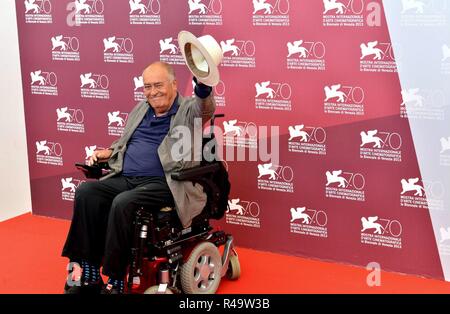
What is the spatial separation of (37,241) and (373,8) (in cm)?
257

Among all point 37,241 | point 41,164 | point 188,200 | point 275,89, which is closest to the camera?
point 188,200

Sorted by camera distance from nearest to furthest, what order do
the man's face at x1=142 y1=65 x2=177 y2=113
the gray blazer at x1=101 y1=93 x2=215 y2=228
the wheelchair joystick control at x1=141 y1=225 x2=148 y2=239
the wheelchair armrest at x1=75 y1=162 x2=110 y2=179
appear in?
the wheelchair joystick control at x1=141 y1=225 x2=148 y2=239, the gray blazer at x1=101 y1=93 x2=215 y2=228, the man's face at x1=142 y1=65 x2=177 y2=113, the wheelchair armrest at x1=75 y1=162 x2=110 y2=179

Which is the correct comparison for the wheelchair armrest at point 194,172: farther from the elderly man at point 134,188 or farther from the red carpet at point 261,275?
the red carpet at point 261,275

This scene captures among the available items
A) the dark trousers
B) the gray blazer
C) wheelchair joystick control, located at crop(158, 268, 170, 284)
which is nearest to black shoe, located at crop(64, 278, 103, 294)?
the dark trousers

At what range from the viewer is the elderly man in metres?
3.16

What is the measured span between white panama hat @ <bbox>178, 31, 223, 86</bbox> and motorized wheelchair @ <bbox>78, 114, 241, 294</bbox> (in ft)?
1.19

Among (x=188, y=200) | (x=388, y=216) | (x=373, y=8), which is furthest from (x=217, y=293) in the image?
(x=373, y=8)

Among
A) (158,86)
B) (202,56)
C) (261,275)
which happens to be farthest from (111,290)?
(202,56)

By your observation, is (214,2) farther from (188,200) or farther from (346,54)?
(188,200)

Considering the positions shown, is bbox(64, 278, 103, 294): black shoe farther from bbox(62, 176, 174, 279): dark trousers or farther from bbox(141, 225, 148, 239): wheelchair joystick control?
bbox(141, 225, 148, 239): wheelchair joystick control

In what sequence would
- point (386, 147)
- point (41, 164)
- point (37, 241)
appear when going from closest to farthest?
point (386, 147)
point (37, 241)
point (41, 164)

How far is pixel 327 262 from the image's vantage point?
12.7 ft

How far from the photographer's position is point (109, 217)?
3178mm

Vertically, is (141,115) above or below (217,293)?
above
